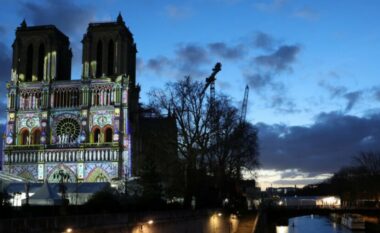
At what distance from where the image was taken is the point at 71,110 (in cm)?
10438

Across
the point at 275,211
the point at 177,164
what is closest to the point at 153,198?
the point at 177,164

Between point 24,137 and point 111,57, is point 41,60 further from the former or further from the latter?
point 24,137

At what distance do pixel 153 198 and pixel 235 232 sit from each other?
22.7 metres

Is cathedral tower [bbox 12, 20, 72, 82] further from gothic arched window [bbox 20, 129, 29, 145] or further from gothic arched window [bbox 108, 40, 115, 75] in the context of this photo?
gothic arched window [bbox 108, 40, 115, 75]

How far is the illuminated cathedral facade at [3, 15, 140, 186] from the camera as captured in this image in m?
100

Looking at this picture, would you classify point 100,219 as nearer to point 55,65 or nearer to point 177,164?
point 177,164

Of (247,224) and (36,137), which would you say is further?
(36,137)

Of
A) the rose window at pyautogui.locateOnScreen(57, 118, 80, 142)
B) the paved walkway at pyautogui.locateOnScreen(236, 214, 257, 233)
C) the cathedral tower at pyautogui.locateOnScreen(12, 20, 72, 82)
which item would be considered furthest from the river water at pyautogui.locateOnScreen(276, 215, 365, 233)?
the cathedral tower at pyautogui.locateOnScreen(12, 20, 72, 82)

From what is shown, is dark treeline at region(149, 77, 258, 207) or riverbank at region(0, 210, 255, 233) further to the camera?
dark treeline at region(149, 77, 258, 207)

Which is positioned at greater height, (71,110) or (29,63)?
(29,63)

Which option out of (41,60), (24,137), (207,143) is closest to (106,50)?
(41,60)

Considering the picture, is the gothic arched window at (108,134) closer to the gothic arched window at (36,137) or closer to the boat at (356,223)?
the gothic arched window at (36,137)

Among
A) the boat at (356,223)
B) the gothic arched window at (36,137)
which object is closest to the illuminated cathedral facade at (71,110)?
the gothic arched window at (36,137)

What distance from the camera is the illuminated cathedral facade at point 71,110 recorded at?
100 m
